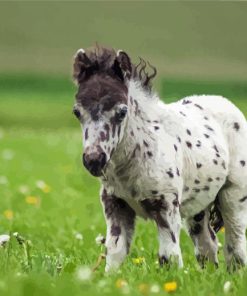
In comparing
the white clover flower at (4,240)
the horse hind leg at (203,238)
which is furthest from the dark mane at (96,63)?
the horse hind leg at (203,238)

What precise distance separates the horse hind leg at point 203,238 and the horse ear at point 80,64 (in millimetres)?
2245

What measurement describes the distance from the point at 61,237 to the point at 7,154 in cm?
838

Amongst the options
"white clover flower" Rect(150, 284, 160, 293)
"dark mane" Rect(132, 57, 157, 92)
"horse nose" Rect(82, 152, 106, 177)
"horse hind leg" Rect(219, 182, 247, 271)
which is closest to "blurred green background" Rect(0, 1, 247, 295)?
"white clover flower" Rect(150, 284, 160, 293)

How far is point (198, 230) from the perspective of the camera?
8.51 meters

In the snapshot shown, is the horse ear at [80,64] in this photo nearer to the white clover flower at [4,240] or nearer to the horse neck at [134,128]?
the horse neck at [134,128]

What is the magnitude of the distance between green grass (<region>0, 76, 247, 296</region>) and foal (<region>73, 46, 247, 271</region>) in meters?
0.33

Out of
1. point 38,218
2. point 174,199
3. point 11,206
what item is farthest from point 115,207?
point 11,206

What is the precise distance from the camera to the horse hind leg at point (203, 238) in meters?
8.48

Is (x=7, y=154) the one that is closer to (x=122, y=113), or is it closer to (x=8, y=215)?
(x=8, y=215)

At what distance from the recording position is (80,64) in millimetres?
6762

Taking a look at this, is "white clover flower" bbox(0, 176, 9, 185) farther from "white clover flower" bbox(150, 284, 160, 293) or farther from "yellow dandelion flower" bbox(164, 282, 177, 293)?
"white clover flower" bbox(150, 284, 160, 293)

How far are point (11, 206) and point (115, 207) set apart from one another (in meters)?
5.34

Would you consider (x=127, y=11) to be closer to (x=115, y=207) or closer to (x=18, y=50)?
(x=18, y=50)

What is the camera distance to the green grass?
5.82m
